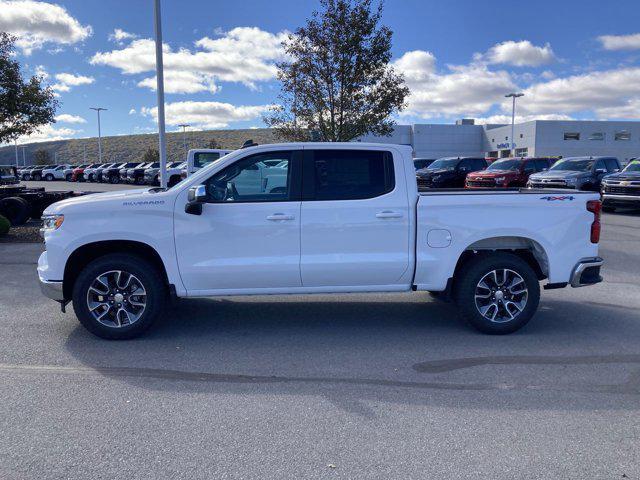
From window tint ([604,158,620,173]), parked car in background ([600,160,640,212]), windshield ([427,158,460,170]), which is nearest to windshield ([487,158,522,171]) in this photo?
windshield ([427,158,460,170])

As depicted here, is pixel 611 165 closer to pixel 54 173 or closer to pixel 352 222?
pixel 352 222

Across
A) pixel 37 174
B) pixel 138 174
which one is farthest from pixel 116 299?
pixel 37 174

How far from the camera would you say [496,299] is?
5.69 metres

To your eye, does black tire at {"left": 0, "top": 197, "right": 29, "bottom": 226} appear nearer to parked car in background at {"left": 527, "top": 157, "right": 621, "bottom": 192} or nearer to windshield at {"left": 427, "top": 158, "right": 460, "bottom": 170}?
parked car in background at {"left": 527, "top": 157, "right": 621, "bottom": 192}

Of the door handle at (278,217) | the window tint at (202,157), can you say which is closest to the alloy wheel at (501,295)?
the door handle at (278,217)

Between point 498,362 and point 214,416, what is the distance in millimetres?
2582

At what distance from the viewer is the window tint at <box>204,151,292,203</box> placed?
5465mm

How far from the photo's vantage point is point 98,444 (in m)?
3.46

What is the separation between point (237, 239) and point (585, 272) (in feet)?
11.8

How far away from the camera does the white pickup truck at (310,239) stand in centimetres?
538

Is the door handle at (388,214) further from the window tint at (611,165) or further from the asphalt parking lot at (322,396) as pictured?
the window tint at (611,165)

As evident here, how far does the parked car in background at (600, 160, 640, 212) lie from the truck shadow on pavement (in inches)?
481

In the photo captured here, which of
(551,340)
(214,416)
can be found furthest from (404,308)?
(214,416)

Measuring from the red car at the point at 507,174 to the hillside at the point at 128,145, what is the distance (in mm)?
80966
